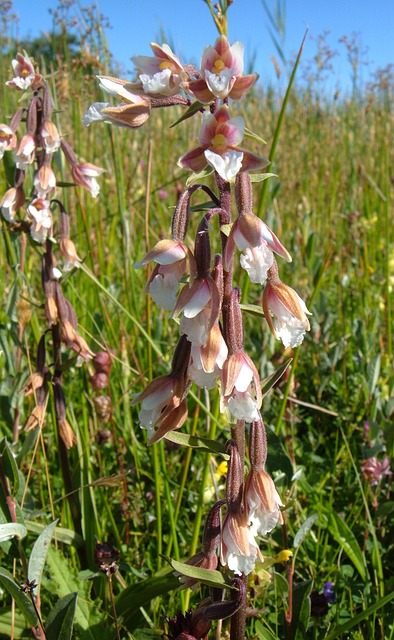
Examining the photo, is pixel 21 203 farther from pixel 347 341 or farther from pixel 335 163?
pixel 335 163

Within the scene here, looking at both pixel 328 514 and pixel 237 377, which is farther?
pixel 328 514

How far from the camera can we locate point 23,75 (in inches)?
70.0

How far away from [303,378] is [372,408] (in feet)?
2.20

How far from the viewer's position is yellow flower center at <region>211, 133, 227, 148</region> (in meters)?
0.89

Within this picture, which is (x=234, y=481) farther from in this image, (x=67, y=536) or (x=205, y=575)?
(x=67, y=536)

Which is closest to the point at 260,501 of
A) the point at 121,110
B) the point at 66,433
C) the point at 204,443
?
the point at 204,443

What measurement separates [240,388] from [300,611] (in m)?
0.61

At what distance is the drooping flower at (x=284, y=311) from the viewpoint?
0.98m

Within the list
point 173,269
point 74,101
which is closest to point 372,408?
point 173,269

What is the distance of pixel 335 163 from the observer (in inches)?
197

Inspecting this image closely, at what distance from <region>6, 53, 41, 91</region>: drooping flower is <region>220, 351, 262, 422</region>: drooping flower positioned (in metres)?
1.21

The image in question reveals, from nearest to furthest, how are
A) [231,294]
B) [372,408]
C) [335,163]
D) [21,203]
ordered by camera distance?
[231,294], [21,203], [372,408], [335,163]

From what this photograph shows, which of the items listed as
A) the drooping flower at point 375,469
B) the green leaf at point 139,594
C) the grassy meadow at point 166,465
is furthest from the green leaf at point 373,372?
the green leaf at point 139,594

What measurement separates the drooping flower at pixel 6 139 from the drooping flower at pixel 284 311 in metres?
1.02
